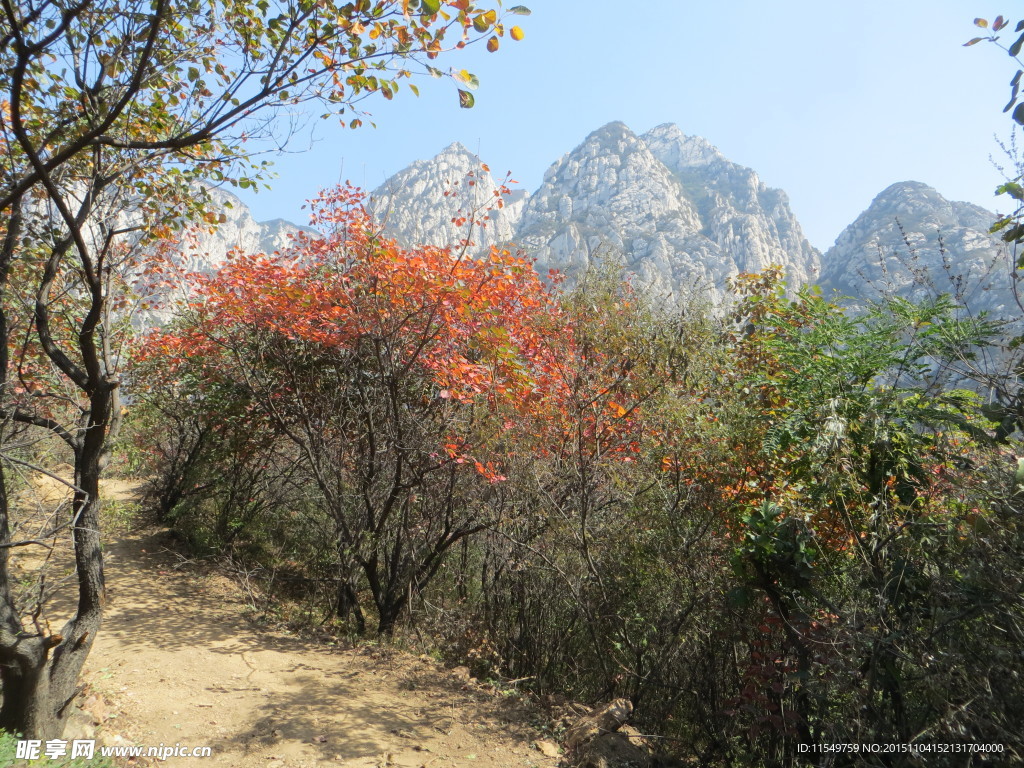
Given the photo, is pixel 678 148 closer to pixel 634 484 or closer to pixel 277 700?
pixel 634 484

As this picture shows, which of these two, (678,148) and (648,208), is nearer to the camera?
(648,208)

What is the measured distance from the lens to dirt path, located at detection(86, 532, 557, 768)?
393 centimetres

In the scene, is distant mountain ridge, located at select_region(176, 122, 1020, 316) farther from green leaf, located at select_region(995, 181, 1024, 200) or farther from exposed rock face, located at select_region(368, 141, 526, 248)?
green leaf, located at select_region(995, 181, 1024, 200)

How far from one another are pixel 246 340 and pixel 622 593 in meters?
5.66

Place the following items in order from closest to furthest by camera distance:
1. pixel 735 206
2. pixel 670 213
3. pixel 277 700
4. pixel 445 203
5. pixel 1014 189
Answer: pixel 1014 189 → pixel 277 700 → pixel 445 203 → pixel 670 213 → pixel 735 206

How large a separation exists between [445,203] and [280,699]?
85.9 feet

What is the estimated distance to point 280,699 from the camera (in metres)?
4.56

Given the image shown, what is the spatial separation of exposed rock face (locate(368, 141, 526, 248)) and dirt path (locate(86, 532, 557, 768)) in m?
4.33

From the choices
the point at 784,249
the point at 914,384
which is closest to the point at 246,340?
the point at 914,384

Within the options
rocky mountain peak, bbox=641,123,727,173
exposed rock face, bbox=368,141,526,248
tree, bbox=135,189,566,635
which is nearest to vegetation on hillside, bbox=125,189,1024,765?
tree, bbox=135,189,566,635

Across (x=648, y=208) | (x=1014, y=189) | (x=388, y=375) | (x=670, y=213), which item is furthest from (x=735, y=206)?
(x=1014, y=189)

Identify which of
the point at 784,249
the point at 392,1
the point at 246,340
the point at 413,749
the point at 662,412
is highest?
the point at 784,249

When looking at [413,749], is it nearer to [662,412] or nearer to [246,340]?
[662,412]

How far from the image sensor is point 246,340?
7105 millimetres
